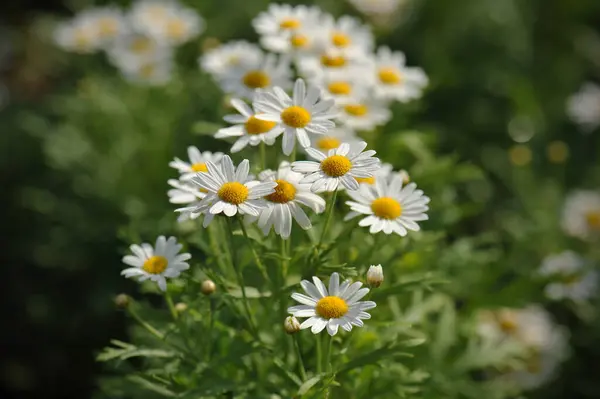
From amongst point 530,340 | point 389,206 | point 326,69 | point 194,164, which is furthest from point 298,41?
point 530,340

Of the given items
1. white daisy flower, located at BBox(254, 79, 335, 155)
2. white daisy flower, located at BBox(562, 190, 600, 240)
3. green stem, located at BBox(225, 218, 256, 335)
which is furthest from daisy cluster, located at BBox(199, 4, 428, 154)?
white daisy flower, located at BBox(562, 190, 600, 240)

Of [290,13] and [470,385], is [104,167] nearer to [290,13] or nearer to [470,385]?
[290,13]

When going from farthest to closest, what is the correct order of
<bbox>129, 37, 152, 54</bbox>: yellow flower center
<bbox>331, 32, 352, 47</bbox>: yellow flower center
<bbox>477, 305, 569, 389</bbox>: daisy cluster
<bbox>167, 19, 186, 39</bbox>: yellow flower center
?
<bbox>167, 19, 186, 39</bbox>: yellow flower center → <bbox>129, 37, 152, 54</bbox>: yellow flower center → <bbox>477, 305, 569, 389</bbox>: daisy cluster → <bbox>331, 32, 352, 47</bbox>: yellow flower center

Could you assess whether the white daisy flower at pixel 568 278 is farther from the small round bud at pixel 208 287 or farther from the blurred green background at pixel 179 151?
the small round bud at pixel 208 287

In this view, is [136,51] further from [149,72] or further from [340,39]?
[340,39]

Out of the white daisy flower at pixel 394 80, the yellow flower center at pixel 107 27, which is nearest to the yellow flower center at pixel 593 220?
the white daisy flower at pixel 394 80

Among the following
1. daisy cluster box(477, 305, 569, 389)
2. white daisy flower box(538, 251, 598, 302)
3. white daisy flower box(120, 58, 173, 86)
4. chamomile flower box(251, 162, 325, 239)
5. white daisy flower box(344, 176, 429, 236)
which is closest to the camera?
chamomile flower box(251, 162, 325, 239)

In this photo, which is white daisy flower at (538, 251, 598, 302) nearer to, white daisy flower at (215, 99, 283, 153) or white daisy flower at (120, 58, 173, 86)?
white daisy flower at (215, 99, 283, 153)
